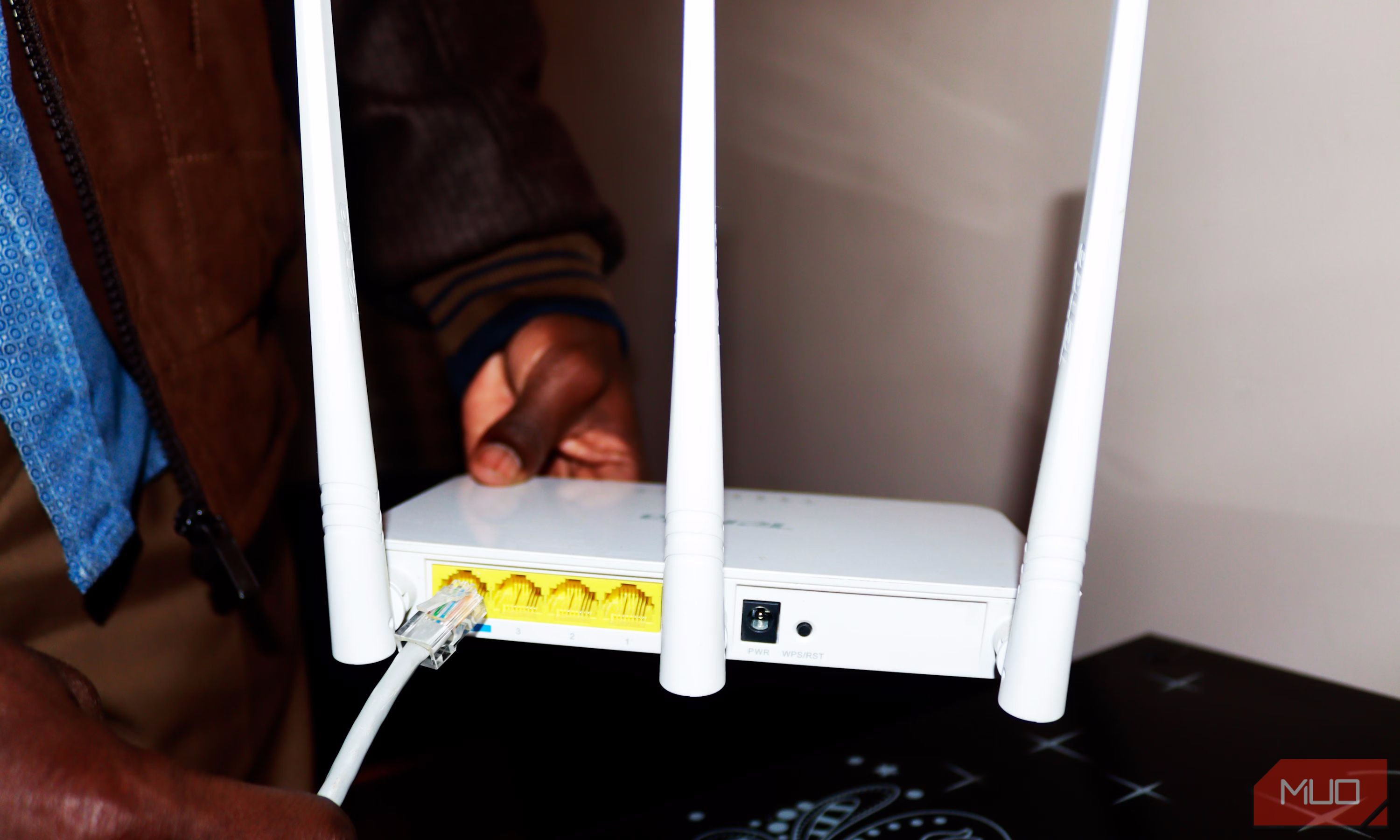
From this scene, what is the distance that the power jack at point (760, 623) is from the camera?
402 millimetres

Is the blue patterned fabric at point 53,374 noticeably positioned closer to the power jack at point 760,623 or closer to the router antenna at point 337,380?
the router antenna at point 337,380

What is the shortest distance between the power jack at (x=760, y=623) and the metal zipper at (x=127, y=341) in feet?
1.19

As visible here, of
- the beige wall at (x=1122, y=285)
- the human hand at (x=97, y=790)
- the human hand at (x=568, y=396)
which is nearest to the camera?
the human hand at (x=97, y=790)

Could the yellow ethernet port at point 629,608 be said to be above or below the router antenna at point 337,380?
below

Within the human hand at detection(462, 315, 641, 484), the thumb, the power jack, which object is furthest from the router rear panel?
the human hand at detection(462, 315, 641, 484)

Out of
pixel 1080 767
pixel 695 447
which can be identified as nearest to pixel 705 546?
pixel 695 447

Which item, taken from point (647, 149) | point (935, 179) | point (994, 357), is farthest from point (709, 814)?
point (647, 149)

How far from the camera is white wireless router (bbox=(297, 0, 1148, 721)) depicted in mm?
318

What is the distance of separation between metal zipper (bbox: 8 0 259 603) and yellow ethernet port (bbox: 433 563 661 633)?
0.22m

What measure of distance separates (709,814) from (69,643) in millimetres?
446

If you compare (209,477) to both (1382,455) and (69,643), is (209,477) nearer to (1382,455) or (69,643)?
(69,643)

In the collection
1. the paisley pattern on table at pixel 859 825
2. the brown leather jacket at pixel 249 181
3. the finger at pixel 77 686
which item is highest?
the brown leather jacket at pixel 249 181

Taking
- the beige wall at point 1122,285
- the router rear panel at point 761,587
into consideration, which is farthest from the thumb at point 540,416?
the beige wall at point 1122,285

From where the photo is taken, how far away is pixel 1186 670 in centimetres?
65
